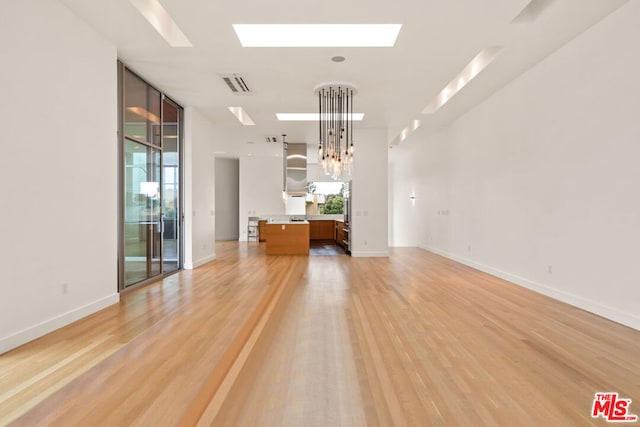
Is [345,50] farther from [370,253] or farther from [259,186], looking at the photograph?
[259,186]

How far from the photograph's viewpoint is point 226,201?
14062mm

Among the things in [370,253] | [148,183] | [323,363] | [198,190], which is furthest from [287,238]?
[323,363]

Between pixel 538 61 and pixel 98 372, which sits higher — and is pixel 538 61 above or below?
above

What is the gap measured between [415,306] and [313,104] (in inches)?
170

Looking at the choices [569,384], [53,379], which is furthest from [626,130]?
[53,379]

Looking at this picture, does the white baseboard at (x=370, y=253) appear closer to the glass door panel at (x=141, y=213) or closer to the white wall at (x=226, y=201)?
the glass door panel at (x=141, y=213)

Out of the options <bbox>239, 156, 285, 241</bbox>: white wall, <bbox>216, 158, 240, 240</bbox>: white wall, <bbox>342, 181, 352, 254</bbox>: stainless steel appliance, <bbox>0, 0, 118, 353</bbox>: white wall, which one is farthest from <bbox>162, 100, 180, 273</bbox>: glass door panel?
<bbox>216, 158, 240, 240</bbox>: white wall

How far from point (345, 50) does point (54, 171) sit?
3556 mm

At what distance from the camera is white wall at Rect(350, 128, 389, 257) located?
28.6ft

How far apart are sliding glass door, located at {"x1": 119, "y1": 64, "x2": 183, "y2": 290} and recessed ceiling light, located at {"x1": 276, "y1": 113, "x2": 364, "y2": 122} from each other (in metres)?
2.14

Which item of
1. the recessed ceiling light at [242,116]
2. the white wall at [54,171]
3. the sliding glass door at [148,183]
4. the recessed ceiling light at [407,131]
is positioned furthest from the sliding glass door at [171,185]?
the recessed ceiling light at [407,131]

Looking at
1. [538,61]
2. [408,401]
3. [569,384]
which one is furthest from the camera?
[538,61]

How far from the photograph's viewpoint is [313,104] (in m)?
6.73

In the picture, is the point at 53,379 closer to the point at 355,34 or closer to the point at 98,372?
the point at 98,372
